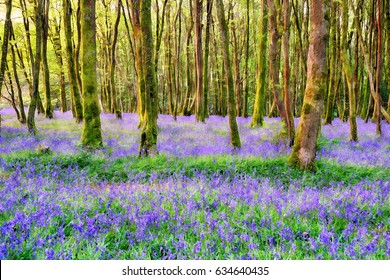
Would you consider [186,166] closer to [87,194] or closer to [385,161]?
[87,194]

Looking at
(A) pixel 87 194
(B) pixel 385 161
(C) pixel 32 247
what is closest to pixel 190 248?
(C) pixel 32 247

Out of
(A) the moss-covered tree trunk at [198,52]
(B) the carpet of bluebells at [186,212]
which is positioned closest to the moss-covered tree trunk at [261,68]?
(A) the moss-covered tree trunk at [198,52]

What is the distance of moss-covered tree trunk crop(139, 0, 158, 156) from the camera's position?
8.67 m

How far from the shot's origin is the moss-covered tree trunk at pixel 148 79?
867cm

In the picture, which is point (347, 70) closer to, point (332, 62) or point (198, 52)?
point (332, 62)

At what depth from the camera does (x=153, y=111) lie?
8.91 m

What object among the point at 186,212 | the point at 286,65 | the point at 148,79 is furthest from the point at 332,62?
the point at 186,212

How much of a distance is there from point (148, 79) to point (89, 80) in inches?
98.9

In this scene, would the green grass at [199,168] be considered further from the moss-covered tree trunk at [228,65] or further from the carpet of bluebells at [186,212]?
the moss-covered tree trunk at [228,65]

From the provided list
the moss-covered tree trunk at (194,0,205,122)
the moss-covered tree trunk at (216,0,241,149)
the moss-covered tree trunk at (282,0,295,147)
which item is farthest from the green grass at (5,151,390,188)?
the moss-covered tree trunk at (194,0,205,122)

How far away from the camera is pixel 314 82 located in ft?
23.9

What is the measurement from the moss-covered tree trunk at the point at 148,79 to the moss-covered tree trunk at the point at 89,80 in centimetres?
197

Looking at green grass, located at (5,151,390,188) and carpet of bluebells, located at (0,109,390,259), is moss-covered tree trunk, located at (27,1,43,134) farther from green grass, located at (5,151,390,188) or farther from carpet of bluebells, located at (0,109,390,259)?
green grass, located at (5,151,390,188)

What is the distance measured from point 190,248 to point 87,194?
8.88ft
